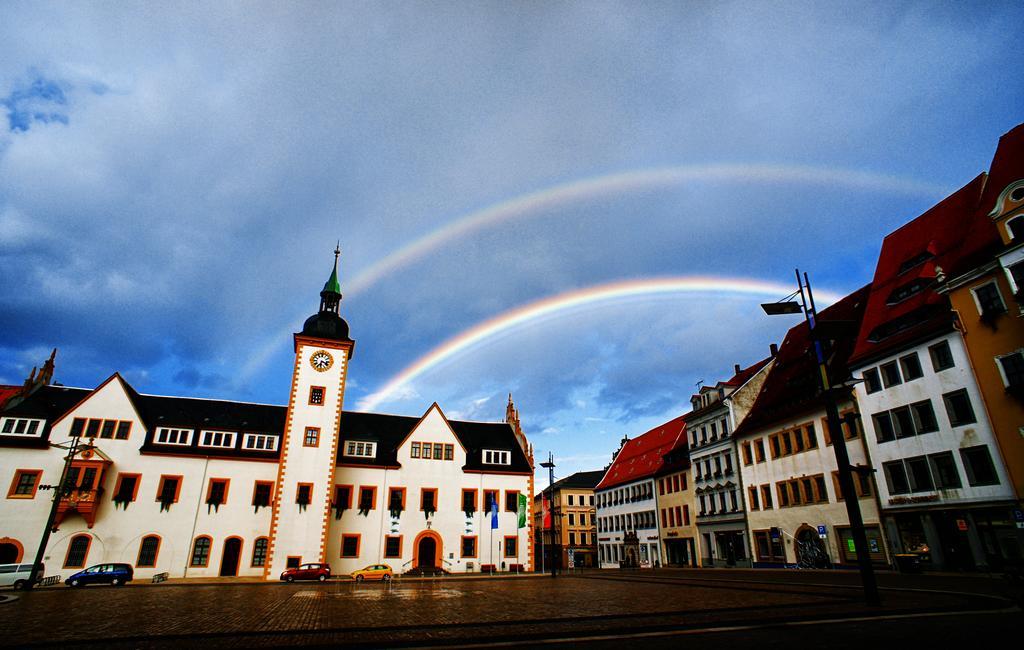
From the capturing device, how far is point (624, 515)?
72500 mm

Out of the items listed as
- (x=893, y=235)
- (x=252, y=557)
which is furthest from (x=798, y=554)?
(x=252, y=557)

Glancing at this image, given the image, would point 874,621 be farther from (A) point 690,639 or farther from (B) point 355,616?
(B) point 355,616

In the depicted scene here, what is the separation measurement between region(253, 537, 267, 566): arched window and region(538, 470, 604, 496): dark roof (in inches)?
2351

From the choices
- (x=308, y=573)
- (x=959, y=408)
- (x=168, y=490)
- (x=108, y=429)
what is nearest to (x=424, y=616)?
(x=308, y=573)

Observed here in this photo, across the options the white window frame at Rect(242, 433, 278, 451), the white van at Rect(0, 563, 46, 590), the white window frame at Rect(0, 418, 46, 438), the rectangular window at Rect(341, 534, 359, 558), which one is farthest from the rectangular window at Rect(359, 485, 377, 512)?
the white window frame at Rect(0, 418, 46, 438)

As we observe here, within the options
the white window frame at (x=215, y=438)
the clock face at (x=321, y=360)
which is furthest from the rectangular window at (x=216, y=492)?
the clock face at (x=321, y=360)

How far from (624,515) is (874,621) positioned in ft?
208

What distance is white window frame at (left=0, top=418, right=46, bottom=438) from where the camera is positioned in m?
42.1

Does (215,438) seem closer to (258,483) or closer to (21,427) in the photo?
(258,483)

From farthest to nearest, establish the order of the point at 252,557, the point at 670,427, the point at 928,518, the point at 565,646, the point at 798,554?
the point at 670,427 < the point at 252,557 < the point at 798,554 < the point at 928,518 < the point at 565,646

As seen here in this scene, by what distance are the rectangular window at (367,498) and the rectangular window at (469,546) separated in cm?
899

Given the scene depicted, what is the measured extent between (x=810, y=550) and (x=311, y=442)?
4060 centimetres

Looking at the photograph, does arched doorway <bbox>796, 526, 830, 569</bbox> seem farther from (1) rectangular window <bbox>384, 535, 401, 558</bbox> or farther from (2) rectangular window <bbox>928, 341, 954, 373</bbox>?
(1) rectangular window <bbox>384, 535, 401, 558</bbox>

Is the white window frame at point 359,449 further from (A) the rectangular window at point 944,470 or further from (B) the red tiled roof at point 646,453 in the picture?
(A) the rectangular window at point 944,470
